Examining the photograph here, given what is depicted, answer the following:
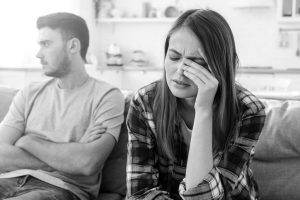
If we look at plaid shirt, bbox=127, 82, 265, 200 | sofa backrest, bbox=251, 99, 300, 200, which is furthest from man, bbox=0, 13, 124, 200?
sofa backrest, bbox=251, 99, 300, 200

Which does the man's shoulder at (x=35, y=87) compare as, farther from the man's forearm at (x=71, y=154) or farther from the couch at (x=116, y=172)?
the couch at (x=116, y=172)

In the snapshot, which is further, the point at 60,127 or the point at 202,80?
the point at 60,127

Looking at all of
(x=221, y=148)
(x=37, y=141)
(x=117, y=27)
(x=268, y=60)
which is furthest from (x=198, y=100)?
(x=117, y=27)

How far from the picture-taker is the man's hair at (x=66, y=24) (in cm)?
191

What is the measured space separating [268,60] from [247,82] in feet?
2.68

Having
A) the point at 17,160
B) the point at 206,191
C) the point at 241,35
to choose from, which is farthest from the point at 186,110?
the point at 241,35

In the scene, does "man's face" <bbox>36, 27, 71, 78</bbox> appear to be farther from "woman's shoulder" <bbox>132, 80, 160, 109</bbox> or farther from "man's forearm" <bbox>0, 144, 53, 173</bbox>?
"woman's shoulder" <bbox>132, 80, 160, 109</bbox>

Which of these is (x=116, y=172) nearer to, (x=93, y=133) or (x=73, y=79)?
(x=93, y=133)

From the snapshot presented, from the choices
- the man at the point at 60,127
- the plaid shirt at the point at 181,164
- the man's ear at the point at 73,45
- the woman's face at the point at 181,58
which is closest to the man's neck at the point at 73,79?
the man at the point at 60,127

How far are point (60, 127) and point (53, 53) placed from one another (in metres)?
0.37

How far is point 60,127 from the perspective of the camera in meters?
1.71

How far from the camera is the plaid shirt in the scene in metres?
1.25

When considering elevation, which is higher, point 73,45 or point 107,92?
point 73,45

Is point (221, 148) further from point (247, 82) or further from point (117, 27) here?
point (117, 27)
